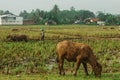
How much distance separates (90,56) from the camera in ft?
49.0

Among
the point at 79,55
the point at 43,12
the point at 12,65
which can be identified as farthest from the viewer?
the point at 43,12

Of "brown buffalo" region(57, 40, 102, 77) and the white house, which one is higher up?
"brown buffalo" region(57, 40, 102, 77)

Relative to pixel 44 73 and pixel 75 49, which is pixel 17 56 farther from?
pixel 75 49

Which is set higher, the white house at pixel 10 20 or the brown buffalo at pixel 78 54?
the brown buffalo at pixel 78 54

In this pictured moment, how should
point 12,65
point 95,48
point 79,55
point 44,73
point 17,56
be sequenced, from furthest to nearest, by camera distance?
point 95,48, point 17,56, point 12,65, point 44,73, point 79,55

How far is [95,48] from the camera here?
25.3m

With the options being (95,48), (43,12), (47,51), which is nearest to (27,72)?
(47,51)

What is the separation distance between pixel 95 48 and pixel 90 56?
34.4 ft

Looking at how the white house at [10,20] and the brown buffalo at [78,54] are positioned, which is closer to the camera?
the brown buffalo at [78,54]

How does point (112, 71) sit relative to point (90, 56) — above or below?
below

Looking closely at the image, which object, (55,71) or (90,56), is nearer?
(90,56)

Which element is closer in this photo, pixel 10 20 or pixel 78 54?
pixel 78 54

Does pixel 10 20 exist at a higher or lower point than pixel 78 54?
lower

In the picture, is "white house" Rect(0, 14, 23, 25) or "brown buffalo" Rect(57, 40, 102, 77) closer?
"brown buffalo" Rect(57, 40, 102, 77)
